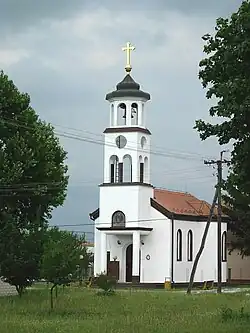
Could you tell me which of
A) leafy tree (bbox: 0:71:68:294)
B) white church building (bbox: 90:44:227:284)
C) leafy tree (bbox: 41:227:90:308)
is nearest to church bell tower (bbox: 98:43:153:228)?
white church building (bbox: 90:44:227:284)

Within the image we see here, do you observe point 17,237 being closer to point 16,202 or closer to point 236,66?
point 16,202

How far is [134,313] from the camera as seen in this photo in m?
34.6

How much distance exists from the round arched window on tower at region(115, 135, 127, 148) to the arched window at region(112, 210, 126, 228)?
17.5ft

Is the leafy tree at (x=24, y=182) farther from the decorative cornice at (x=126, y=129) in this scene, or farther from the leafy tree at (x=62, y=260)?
the decorative cornice at (x=126, y=129)

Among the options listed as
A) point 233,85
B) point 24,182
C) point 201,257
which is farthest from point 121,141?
point 233,85

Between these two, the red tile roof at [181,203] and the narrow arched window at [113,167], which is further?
the red tile roof at [181,203]

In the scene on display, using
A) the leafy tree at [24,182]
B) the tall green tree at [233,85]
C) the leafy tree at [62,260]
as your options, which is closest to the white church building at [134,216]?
the leafy tree at [24,182]

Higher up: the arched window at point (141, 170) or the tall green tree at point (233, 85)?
the arched window at point (141, 170)

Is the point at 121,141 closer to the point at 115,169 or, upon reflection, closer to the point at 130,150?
the point at 130,150

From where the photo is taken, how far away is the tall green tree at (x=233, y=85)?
74.5 feet

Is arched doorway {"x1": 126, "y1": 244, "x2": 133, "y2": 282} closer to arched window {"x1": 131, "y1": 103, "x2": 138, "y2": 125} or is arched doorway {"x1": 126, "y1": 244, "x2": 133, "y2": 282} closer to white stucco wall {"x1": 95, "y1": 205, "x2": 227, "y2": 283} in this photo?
white stucco wall {"x1": 95, "y1": 205, "x2": 227, "y2": 283}

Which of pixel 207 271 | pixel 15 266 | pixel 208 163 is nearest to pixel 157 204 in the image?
pixel 207 271

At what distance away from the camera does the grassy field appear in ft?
86.4

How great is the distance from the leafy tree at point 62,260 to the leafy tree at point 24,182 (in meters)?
5.37
